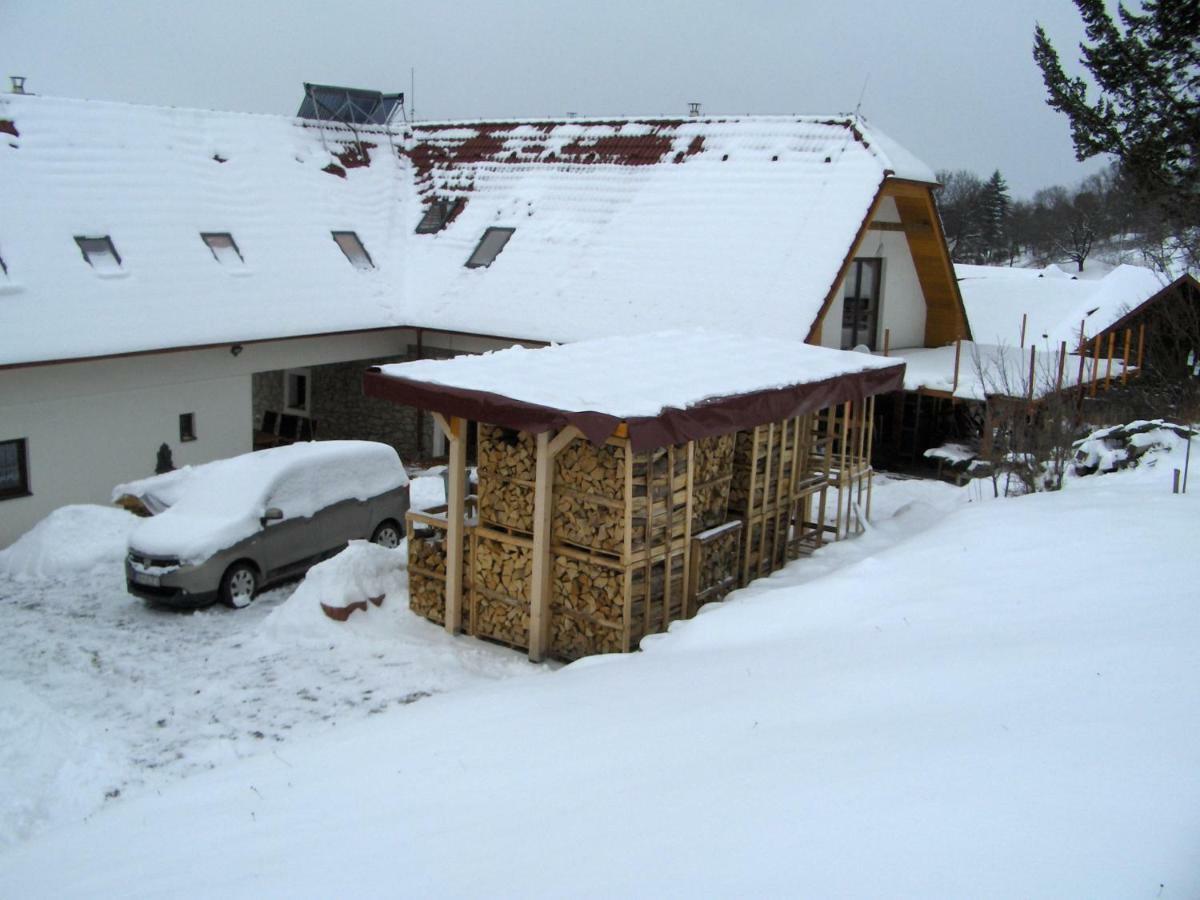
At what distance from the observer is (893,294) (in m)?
21.0

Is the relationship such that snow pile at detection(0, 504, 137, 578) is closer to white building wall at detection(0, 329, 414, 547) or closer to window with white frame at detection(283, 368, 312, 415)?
white building wall at detection(0, 329, 414, 547)

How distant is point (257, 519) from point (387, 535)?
7.34 feet

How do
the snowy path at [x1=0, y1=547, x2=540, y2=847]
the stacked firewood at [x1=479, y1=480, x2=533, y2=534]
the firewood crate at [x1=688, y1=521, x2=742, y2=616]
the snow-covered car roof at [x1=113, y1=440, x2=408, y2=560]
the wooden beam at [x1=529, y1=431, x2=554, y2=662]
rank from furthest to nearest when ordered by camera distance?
the snow-covered car roof at [x1=113, y1=440, x2=408, y2=560], the firewood crate at [x1=688, y1=521, x2=742, y2=616], the stacked firewood at [x1=479, y1=480, x2=533, y2=534], the wooden beam at [x1=529, y1=431, x2=554, y2=662], the snowy path at [x1=0, y1=547, x2=540, y2=847]

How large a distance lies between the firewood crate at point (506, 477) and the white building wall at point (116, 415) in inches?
332

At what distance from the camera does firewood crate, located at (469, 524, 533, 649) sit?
10.8 m

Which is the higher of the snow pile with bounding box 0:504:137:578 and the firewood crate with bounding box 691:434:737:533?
the firewood crate with bounding box 691:434:737:533

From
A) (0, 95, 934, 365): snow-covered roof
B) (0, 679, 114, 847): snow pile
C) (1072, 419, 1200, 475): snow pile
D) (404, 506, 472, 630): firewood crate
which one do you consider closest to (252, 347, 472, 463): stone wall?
(0, 95, 934, 365): snow-covered roof

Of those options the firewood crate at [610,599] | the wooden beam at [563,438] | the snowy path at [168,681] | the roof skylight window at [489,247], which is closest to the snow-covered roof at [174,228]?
the roof skylight window at [489,247]

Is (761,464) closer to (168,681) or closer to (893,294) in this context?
(168,681)

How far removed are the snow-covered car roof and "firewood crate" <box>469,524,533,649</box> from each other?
137 inches

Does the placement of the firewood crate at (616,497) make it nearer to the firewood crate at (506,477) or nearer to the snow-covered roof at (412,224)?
the firewood crate at (506,477)

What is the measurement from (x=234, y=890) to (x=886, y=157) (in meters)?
16.9

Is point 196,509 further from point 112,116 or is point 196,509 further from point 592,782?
point 112,116

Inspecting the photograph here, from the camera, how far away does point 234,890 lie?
17.6ft
